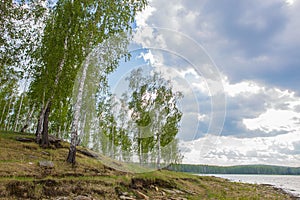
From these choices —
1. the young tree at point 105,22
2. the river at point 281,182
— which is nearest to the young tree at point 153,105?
the young tree at point 105,22

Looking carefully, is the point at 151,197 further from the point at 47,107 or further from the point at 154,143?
the point at 154,143

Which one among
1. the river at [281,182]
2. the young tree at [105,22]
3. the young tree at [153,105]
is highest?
the young tree at [105,22]

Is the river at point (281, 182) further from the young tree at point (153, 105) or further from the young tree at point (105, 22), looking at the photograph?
the young tree at point (105, 22)

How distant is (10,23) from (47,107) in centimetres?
804

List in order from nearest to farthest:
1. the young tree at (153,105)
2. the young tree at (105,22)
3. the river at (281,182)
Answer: the young tree at (153,105)
the young tree at (105,22)
the river at (281,182)

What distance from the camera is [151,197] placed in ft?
36.3

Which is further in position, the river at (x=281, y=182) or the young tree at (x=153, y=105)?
the river at (x=281, y=182)

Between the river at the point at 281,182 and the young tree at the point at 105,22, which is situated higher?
the young tree at the point at 105,22

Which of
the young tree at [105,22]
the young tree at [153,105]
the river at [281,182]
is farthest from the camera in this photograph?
the river at [281,182]

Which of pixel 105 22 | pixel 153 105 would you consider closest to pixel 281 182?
pixel 153 105

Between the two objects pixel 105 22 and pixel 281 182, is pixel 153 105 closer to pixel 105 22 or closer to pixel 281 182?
pixel 105 22

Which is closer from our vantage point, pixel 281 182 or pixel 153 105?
pixel 153 105

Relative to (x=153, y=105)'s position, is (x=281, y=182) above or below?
below

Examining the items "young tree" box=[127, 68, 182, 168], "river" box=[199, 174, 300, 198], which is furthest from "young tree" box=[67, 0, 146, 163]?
"river" box=[199, 174, 300, 198]
